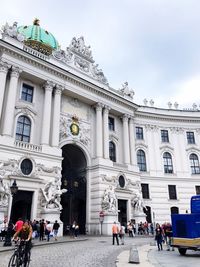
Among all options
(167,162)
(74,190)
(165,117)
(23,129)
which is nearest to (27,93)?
(23,129)

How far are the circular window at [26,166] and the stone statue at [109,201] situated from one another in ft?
29.9

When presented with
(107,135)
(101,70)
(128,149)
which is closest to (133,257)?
(107,135)

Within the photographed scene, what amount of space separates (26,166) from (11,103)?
6.51m

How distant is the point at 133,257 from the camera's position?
11.3 metres

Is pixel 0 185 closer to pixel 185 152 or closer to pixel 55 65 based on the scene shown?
pixel 55 65

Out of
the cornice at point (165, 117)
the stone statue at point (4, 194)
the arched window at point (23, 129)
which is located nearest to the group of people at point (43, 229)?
the stone statue at point (4, 194)

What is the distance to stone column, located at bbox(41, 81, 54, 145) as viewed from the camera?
27297 millimetres

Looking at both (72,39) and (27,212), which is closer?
(27,212)

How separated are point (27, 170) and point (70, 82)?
1256 cm

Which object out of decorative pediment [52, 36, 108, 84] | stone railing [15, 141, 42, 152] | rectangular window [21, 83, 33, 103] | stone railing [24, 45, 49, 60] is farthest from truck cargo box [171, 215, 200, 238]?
decorative pediment [52, 36, 108, 84]

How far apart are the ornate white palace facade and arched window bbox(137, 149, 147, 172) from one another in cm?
17

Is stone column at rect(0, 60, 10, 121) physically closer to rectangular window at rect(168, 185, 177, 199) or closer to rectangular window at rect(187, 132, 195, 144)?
rectangular window at rect(168, 185, 177, 199)

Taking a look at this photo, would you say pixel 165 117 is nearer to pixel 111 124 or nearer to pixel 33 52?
pixel 111 124

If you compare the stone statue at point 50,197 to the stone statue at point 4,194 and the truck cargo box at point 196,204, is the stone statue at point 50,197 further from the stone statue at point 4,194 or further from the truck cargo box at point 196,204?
the truck cargo box at point 196,204
